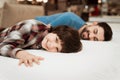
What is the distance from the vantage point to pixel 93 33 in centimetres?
164

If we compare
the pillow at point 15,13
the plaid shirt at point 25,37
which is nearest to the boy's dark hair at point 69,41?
the plaid shirt at point 25,37

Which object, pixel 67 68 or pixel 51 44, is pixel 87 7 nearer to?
pixel 51 44

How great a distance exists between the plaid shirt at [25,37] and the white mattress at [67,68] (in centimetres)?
10

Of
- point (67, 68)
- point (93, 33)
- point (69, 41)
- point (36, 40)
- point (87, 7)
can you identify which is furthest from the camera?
point (87, 7)

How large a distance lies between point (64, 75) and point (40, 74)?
0.09 metres

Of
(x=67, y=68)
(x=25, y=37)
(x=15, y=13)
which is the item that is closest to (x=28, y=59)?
(x=67, y=68)

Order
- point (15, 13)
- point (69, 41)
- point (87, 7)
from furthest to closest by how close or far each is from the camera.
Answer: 1. point (87, 7)
2. point (15, 13)
3. point (69, 41)

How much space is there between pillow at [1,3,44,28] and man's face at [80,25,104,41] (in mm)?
927

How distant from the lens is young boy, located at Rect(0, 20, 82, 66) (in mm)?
1113

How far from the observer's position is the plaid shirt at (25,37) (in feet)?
3.77

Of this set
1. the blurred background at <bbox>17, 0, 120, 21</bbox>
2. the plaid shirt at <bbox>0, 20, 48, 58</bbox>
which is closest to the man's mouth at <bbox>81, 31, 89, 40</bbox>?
the plaid shirt at <bbox>0, 20, 48, 58</bbox>

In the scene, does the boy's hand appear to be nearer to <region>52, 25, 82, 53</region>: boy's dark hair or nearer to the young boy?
the young boy

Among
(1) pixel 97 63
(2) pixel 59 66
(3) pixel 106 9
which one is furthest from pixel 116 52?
(3) pixel 106 9

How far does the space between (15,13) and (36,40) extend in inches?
48.9
